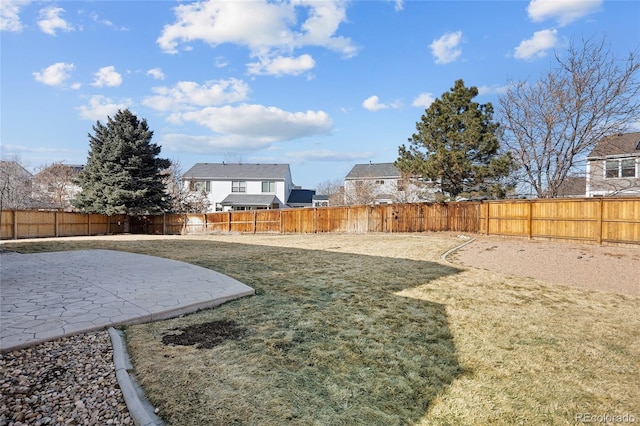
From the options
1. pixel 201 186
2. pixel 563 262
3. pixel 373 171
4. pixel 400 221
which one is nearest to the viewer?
pixel 563 262

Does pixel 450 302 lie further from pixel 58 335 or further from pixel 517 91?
pixel 517 91

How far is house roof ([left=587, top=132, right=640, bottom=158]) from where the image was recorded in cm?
1573

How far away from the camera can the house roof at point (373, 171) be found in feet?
105

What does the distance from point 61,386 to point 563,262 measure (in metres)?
10.4

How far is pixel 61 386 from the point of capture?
2.36m

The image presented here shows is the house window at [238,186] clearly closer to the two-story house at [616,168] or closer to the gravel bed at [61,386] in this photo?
the two-story house at [616,168]

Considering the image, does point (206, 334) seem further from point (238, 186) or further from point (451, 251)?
point (238, 186)

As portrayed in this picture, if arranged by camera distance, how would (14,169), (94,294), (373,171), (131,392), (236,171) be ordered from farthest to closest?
(236,171) → (373,171) → (14,169) → (94,294) → (131,392)

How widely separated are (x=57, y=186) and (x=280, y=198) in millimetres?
20164

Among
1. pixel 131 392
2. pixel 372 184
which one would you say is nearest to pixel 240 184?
pixel 372 184

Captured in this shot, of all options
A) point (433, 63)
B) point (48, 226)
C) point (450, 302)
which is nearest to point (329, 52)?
point (433, 63)

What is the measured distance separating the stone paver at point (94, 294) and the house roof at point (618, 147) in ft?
59.3

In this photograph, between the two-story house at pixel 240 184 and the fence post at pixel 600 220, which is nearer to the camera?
the fence post at pixel 600 220

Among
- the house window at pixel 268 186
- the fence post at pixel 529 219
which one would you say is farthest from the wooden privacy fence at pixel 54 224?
the fence post at pixel 529 219
